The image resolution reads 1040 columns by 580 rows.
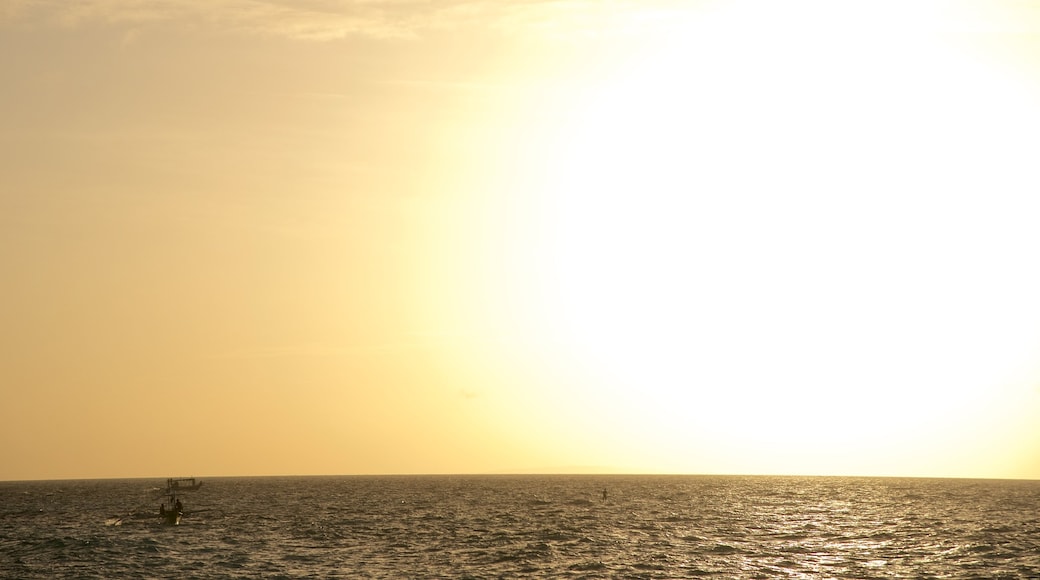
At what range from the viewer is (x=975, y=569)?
2938 inches

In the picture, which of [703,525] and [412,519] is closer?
[703,525]

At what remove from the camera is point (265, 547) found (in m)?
91.3

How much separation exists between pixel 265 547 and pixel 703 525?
2032 inches

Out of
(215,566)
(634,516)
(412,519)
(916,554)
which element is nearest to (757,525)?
(634,516)

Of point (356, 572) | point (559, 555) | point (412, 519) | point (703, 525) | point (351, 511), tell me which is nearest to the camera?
point (356, 572)

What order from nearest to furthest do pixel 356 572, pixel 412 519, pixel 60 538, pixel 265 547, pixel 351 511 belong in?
pixel 356 572, pixel 265 547, pixel 60 538, pixel 412 519, pixel 351 511

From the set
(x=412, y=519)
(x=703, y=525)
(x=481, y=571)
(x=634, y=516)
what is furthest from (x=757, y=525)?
(x=481, y=571)

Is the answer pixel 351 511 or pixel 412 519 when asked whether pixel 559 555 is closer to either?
pixel 412 519

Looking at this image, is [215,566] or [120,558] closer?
[215,566]

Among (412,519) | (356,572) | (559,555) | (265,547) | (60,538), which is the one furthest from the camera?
(412,519)

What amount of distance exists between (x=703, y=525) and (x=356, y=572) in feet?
Answer: 184

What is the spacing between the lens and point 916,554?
279 feet

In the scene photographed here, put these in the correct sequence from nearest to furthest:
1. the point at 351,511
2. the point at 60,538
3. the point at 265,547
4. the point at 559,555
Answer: the point at 559,555, the point at 265,547, the point at 60,538, the point at 351,511

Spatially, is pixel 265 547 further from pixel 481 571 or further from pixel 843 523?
pixel 843 523
